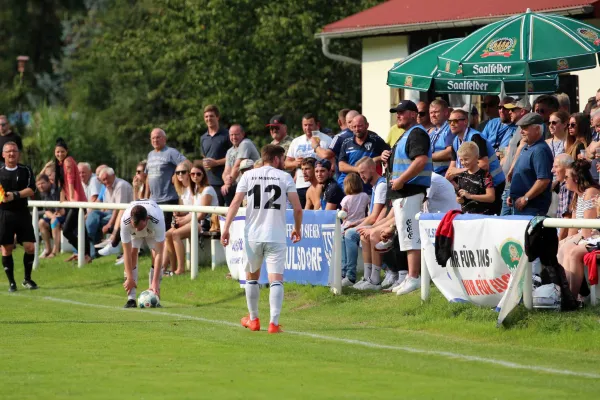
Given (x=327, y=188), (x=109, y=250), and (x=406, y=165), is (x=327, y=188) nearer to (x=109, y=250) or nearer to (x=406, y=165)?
(x=406, y=165)

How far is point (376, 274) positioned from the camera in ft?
53.2

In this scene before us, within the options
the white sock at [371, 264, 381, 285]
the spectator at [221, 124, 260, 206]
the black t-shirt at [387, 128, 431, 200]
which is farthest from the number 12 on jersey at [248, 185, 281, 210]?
the spectator at [221, 124, 260, 206]

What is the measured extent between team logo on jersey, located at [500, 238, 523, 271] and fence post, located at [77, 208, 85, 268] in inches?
434

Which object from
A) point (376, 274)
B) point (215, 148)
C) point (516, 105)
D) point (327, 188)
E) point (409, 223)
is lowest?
point (376, 274)

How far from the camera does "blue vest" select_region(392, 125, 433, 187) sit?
48.6ft

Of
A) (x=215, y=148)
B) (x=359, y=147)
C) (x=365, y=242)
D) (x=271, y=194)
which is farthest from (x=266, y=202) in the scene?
(x=215, y=148)

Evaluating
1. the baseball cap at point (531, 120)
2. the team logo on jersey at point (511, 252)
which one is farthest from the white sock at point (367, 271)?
the team logo on jersey at point (511, 252)

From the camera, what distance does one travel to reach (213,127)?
20.5 meters

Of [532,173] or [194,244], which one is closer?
[532,173]

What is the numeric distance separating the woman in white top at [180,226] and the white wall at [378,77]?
338 inches

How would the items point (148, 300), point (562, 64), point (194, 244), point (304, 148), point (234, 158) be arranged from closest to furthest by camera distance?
point (562, 64)
point (148, 300)
point (304, 148)
point (194, 244)
point (234, 158)

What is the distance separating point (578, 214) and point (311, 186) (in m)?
5.56

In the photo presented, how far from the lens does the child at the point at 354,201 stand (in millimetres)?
16805

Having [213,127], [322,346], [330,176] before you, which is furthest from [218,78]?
[322,346]
